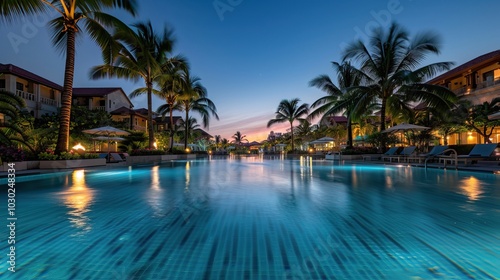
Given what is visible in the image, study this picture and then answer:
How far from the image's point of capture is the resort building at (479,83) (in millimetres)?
21000

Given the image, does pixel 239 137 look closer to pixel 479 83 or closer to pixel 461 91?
pixel 461 91

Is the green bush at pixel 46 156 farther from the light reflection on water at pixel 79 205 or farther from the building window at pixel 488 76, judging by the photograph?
the building window at pixel 488 76

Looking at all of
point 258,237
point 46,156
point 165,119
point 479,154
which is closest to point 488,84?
point 479,154

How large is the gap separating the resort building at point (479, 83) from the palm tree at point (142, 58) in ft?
79.3

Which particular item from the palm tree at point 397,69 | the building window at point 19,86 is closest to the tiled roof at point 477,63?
the palm tree at point 397,69

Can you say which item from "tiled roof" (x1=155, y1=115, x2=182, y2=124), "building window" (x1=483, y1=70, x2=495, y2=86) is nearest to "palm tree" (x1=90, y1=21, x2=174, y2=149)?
"tiled roof" (x1=155, y1=115, x2=182, y2=124)

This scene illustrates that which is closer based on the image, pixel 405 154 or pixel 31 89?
pixel 405 154

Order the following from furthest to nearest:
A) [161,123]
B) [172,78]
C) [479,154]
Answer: [161,123] → [172,78] → [479,154]

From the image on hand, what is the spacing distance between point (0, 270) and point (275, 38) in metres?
24.0

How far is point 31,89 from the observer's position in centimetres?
2458

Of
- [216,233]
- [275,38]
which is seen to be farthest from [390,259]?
[275,38]

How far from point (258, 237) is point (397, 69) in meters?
18.2

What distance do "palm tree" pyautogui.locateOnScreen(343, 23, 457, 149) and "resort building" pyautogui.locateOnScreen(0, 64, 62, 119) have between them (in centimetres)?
2762

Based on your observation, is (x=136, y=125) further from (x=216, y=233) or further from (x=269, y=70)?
(x=216, y=233)
